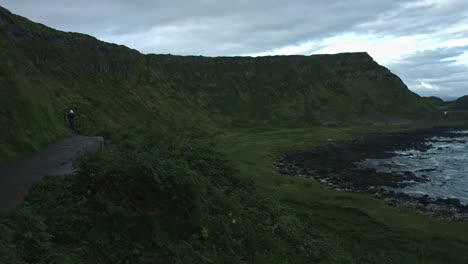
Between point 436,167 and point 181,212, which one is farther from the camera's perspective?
point 436,167

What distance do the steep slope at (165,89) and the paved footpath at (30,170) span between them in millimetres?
1676

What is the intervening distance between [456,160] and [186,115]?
246 feet

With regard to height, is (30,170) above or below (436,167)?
above

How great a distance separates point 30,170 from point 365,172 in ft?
144

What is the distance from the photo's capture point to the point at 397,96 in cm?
18188

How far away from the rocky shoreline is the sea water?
169cm

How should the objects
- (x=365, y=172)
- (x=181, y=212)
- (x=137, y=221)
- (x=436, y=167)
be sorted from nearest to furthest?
(x=137, y=221)
(x=181, y=212)
(x=365, y=172)
(x=436, y=167)

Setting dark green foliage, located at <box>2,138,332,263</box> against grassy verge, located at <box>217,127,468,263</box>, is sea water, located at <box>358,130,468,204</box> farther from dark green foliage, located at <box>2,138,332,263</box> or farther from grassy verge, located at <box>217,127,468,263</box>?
dark green foliage, located at <box>2,138,332,263</box>

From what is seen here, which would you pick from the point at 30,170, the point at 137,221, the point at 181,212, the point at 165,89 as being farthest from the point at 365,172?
the point at 165,89

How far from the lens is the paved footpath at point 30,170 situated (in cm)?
1608

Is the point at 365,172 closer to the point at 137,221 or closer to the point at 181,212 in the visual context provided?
the point at 181,212

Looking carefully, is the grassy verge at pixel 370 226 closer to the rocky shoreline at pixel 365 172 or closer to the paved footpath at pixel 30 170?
the rocky shoreline at pixel 365 172

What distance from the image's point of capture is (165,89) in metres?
135

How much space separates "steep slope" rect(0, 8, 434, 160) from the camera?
1442 inches
